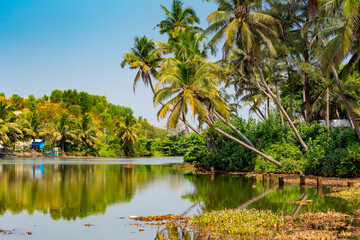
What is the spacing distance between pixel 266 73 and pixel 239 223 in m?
28.5

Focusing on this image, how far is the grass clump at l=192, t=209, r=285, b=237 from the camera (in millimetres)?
9867

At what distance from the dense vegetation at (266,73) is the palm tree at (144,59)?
9cm

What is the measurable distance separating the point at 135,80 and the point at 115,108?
105 metres

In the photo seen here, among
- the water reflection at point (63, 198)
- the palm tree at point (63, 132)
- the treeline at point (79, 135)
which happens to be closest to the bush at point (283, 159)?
the water reflection at point (63, 198)

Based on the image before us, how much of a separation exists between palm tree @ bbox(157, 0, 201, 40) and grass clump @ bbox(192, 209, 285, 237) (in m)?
27.2

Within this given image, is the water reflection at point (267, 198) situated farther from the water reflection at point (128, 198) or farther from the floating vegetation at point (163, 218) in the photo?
the floating vegetation at point (163, 218)

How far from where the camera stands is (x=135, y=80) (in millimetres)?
36344

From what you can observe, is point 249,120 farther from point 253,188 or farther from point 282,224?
point 282,224

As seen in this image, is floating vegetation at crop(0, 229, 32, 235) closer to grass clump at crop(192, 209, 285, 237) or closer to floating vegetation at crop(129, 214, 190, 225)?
floating vegetation at crop(129, 214, 190, 225)

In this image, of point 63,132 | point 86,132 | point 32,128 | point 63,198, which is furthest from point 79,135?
point 63,198

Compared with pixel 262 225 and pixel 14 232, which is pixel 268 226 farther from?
pixel 14 232

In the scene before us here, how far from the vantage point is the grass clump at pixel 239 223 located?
987 cm

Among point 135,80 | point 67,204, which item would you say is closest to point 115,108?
point 135,80

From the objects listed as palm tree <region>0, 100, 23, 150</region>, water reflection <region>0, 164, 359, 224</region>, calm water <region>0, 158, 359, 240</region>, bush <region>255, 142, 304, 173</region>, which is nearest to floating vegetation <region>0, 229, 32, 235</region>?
calm water <region>0, 158, 359, 240</region>
